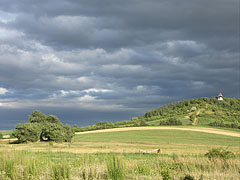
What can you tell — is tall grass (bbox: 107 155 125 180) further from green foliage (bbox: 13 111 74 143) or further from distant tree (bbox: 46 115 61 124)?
distant tree (bbox: 46 115 61 124)

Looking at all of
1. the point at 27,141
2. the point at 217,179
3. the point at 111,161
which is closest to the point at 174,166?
the point at 217,179

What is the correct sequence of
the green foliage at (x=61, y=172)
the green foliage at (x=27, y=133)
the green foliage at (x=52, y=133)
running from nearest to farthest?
the green foliage at (x=61, y=172), the green foliage at (x=27, y=133), the green foliage at (x=52, y=133)

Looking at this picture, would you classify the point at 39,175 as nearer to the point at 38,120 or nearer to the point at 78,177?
the point at 78,177

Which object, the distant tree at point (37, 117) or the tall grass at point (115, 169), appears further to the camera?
the distant tree at point (37, 117)

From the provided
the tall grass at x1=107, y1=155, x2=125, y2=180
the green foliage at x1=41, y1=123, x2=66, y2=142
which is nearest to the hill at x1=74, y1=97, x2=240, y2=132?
the green foliage at x1=41, y1=123, x2=66, y2=142

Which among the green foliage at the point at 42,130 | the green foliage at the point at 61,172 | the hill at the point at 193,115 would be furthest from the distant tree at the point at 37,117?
the green foliage at the point at 61,172

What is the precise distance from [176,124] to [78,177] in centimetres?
9809

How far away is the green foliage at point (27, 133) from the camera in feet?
185

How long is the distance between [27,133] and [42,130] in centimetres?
397

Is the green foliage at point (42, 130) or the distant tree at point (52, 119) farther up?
the distant tree at point (52, 119)

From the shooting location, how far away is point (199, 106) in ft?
507

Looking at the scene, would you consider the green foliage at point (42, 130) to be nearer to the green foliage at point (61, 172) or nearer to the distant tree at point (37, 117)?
the distant tree at point (37, 117)

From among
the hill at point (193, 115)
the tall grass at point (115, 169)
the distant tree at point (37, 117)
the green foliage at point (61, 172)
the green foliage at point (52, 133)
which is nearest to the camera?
the tall grass at point (115, 169)

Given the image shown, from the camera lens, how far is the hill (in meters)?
109
